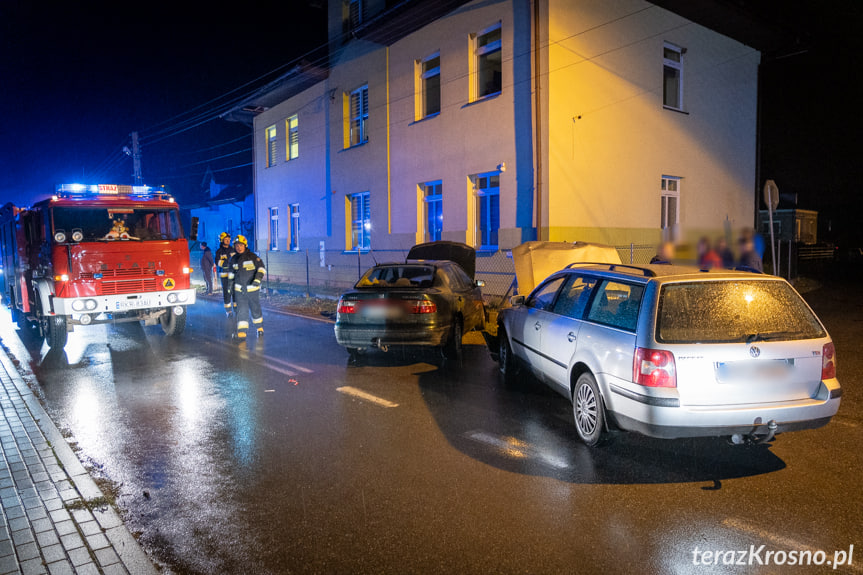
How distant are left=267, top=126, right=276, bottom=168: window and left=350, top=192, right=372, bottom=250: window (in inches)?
302

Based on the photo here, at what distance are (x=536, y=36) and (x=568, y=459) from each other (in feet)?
37.9

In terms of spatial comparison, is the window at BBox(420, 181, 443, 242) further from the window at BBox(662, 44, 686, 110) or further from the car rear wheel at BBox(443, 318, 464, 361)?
the car rear wheel at BBox(443, 318, 464, 361)

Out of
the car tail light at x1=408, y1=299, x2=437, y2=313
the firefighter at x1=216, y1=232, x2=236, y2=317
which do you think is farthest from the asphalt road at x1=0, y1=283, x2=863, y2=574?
the firefighter at x1=216, y1=232, x2=236, y2=317

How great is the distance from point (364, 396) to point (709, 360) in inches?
156

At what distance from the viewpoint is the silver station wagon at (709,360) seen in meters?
4.25

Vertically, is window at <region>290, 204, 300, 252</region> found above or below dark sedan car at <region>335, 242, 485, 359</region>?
above

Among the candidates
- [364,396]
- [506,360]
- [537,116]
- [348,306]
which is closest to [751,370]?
[506,360]

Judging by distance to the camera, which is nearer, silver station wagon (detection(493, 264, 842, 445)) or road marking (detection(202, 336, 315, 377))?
silver station wagon (detection(493, 264, 842, 445))

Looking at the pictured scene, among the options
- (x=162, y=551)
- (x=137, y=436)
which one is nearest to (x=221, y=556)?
(x=162, y=551)

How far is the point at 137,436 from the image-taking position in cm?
557

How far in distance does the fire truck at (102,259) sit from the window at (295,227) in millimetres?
13572

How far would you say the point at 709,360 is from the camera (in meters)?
4.25

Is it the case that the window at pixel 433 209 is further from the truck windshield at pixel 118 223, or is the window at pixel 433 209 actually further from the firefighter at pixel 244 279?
the truck windshield at pixel 118 223

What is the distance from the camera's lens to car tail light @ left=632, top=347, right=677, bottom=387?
427cm
